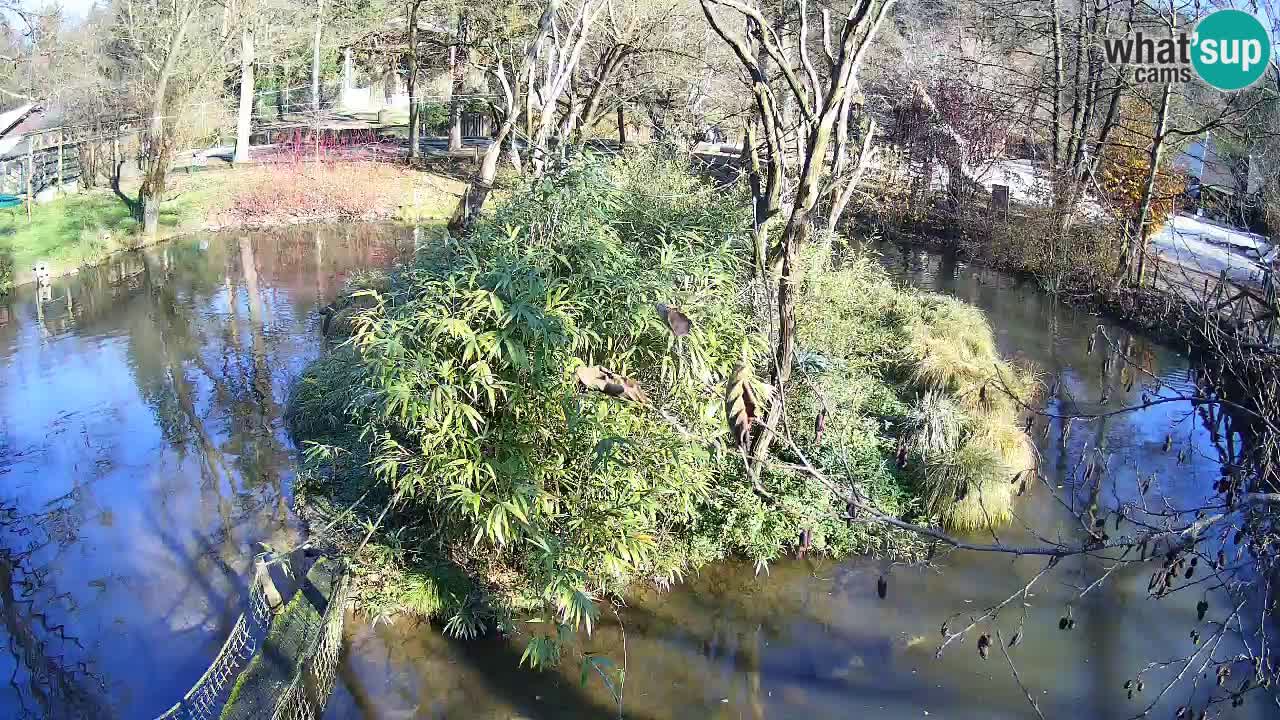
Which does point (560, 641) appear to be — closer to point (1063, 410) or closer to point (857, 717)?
point (857, 717)

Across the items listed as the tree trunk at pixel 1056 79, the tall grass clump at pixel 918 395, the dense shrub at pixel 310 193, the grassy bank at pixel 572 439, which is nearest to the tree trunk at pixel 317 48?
the dense shrub at pixel 310 193

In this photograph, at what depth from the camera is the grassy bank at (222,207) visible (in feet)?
50.0

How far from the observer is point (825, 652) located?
620 cm

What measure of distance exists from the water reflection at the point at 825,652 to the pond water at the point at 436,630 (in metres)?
0.01

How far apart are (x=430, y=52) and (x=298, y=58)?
20.1 feet

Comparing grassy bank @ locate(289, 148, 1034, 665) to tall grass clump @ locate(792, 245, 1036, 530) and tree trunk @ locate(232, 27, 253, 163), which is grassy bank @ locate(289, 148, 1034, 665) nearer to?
tall grass clump @ locate(792, 245, 1036, 530)

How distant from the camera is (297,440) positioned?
884cm

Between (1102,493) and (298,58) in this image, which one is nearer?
(1102,493)

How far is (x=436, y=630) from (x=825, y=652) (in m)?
2.52

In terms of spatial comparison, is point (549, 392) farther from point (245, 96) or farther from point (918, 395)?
point (245, 96)

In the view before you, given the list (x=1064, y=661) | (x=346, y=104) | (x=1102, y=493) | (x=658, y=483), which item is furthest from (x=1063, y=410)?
(x=346, y=104)

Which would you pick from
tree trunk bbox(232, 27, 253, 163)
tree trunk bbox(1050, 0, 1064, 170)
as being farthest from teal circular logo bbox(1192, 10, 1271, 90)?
tree trunk bbox(232, 27, 253, 163)

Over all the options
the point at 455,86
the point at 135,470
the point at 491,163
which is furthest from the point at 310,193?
the point at 135,470

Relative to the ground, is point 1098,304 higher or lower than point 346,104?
lower
